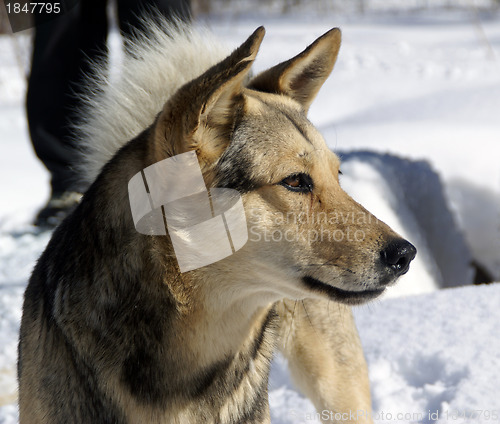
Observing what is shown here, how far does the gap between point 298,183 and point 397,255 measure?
1.03 feet

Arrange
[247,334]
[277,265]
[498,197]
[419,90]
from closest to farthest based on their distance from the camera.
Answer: [277,265]
[247,334]
[498,197]
[419,90]

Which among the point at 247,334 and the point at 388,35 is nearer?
the point at 247,334

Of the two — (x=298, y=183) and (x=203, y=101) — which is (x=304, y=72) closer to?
(x=298, y=183)

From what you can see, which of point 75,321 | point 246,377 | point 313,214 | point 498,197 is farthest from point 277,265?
point 498,197

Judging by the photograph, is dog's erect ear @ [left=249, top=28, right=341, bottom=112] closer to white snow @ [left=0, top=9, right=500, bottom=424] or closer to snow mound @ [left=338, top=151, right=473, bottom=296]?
white snow @ [left=0, top=9, right=500, bottom=424]

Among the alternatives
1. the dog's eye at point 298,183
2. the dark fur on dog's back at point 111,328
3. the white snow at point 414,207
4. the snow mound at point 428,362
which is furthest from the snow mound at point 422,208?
the dark fur on dog's back at point 111,328

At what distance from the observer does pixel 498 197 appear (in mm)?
4695

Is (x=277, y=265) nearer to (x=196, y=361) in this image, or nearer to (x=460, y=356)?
(x=196, y=361)

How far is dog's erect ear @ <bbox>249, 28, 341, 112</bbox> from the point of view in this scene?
196cm

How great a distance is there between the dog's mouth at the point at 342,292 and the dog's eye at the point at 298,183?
0.23 metres

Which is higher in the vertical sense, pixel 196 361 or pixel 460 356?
pixel 196 361

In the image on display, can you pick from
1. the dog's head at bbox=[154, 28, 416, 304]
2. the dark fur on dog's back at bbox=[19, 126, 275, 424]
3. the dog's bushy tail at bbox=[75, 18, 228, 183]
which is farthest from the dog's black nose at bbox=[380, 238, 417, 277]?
the dog's bushy tail at bbox=[75, 18, 228, 183]

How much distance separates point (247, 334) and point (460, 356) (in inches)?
44.0

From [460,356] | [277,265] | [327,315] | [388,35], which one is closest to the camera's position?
[277,265]
